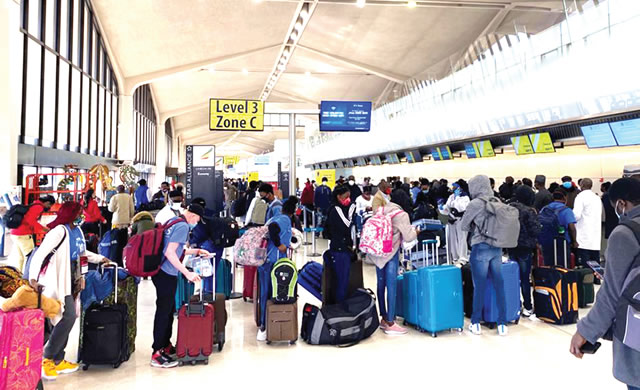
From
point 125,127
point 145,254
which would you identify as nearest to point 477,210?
point 145,254

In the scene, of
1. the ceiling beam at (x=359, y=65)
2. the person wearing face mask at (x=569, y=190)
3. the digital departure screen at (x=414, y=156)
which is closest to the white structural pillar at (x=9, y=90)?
the person wearing face mask at (x=569, y=190)

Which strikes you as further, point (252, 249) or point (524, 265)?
point (524, 265)

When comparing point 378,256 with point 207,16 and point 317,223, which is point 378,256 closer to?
point 317,223

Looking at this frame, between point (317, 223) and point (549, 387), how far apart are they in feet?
34.4

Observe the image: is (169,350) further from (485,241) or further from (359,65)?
(359,65)

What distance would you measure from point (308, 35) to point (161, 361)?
14.4 metres

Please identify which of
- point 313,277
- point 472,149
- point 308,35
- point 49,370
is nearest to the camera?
point 49,370

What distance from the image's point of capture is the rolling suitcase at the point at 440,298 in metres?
4.96

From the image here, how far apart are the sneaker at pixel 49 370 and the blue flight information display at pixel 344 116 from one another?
42.9ft

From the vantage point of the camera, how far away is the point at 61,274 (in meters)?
3.48

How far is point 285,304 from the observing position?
4688mm

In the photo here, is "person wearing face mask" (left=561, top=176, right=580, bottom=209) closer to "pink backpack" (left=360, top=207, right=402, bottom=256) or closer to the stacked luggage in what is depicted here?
the stacked luggage

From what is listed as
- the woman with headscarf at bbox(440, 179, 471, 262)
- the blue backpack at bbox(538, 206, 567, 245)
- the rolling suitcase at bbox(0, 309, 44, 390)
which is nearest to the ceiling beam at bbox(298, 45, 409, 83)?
the woman with headscarf at bbox(440, 179, 471, 262)

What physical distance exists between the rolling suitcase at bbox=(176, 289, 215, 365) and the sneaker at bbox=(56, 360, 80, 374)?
0.87m
